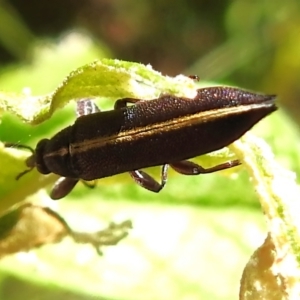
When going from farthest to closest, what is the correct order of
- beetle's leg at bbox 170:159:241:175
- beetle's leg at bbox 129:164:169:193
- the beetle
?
beetle's leg at bbox 129:164:169:193 → beetle's leg at bbox 170:159:241:175 → the beetle

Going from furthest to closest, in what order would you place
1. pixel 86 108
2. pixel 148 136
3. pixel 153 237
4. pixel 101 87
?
pixel 153 237 < pixel 86 108 < pixel 148 136 < pixel 101 87

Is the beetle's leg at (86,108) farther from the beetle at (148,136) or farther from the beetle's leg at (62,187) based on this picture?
the beetle's leg at (62,187)

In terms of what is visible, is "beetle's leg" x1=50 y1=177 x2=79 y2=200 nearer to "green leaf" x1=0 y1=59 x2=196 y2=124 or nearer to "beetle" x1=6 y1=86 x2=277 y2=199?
"beetle" x1=6 y1=86 x2=277 y2=199

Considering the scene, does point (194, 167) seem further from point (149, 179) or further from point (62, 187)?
point (62, 187)

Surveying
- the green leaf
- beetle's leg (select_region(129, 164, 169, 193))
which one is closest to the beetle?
beetle's leg (select_region(129, 164, 169, 193))

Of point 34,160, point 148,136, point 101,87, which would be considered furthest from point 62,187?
point 101,87

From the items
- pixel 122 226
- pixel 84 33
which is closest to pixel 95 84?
pixel 122 226

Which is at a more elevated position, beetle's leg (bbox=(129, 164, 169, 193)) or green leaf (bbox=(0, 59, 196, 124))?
beetle's leg (bbox=(129, 164, 169, 193))

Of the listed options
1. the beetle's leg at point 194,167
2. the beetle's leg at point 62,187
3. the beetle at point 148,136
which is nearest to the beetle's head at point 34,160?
the beetle at point 148,136
